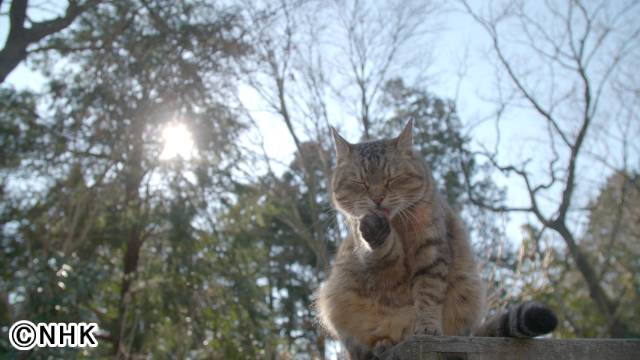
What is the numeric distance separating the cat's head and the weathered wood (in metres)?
0.83

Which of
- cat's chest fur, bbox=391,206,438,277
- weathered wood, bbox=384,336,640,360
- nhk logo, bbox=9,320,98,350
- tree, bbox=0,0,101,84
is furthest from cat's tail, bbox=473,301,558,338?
tree, bbox=0,0,101,84

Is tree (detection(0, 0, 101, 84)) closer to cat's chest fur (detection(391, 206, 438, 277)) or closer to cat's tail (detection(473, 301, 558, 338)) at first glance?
cat's chest fur (detection(391, 206, 438, 277))

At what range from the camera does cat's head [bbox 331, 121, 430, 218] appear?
9.26 feet

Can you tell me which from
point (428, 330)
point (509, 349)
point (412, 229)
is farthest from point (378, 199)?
point (509, 349)

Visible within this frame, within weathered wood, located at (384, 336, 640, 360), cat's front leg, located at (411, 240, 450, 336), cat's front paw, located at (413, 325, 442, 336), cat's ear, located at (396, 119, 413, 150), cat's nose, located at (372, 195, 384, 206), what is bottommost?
weathered wood, located at (384, 336, 640, 360)

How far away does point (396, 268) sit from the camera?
2.64 metres

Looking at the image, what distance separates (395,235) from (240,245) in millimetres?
5878

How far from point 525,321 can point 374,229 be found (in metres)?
0.74

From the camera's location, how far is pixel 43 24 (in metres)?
7.05

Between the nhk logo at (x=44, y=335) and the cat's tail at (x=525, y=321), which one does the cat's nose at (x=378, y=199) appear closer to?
the cat's tail at (x=525, y=321)

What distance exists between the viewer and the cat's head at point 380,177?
282 cm

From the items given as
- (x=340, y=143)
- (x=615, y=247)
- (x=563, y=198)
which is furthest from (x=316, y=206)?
(x=340, y=143)

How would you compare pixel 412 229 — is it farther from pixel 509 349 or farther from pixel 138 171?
pixel 138 171

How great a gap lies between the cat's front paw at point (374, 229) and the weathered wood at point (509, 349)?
1.63 ft
